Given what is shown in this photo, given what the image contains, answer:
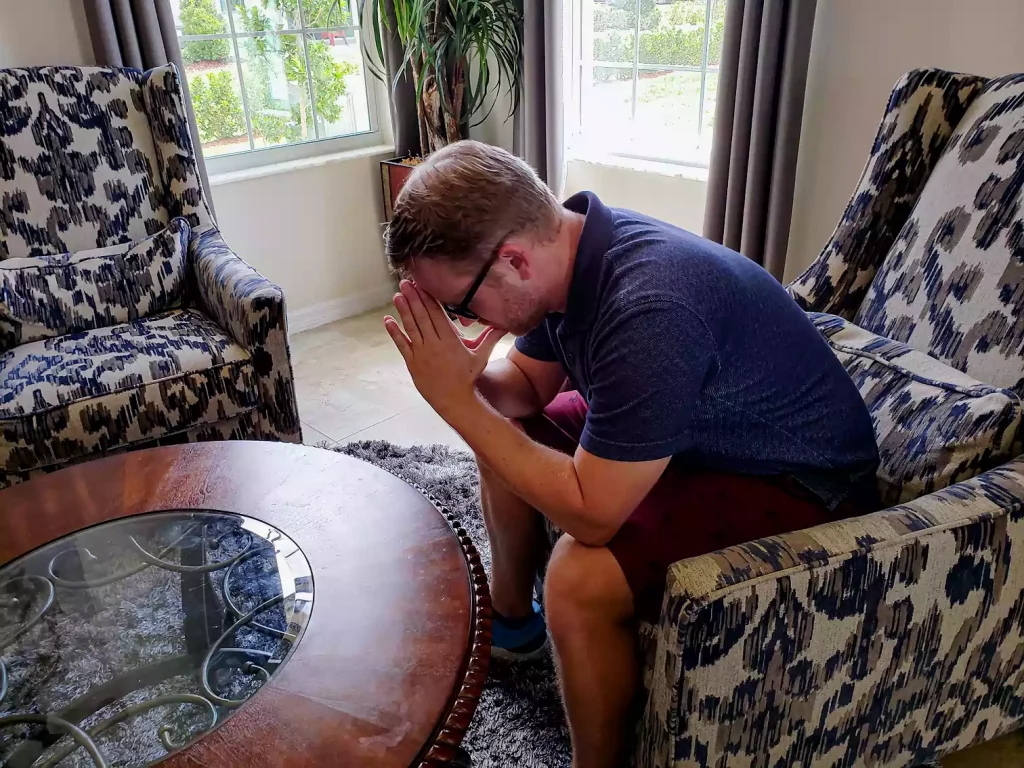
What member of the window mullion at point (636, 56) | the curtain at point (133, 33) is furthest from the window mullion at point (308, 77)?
the window mullion at point (636, 56)

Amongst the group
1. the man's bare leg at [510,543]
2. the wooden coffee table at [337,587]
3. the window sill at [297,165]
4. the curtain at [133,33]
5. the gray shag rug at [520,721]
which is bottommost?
the gray shag rug at [520,721]

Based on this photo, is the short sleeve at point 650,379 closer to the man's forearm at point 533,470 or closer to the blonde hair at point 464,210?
the man's forearm at point 533,470

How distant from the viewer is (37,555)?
1130 millimetres

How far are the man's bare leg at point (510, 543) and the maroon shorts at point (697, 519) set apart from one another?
302 mm

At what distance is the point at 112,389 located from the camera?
1730 mm

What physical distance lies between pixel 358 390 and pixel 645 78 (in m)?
1.47

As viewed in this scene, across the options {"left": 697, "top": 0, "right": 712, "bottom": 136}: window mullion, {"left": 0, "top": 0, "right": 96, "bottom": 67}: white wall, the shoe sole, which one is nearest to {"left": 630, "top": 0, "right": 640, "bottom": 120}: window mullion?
{"left": 697, "top": 0, "right": 712, "bottom": 136}: window mullion

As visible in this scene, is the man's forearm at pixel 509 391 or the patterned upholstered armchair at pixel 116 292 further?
the patterned upholstered armchair at pixel 116 292

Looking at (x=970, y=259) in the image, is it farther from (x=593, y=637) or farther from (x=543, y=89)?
(x=543, y=89)

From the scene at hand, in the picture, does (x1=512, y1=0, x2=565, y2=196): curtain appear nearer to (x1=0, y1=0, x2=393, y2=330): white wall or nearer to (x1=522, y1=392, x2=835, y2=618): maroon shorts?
(x1=0, y1=0, x2=393, y2=330): white wall

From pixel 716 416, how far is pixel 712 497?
0.41 ft

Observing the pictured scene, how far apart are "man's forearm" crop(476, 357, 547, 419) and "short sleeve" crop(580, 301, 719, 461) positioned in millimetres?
422

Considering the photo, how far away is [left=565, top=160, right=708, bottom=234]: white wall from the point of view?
261cm

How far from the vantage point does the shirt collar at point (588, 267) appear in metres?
1.04
